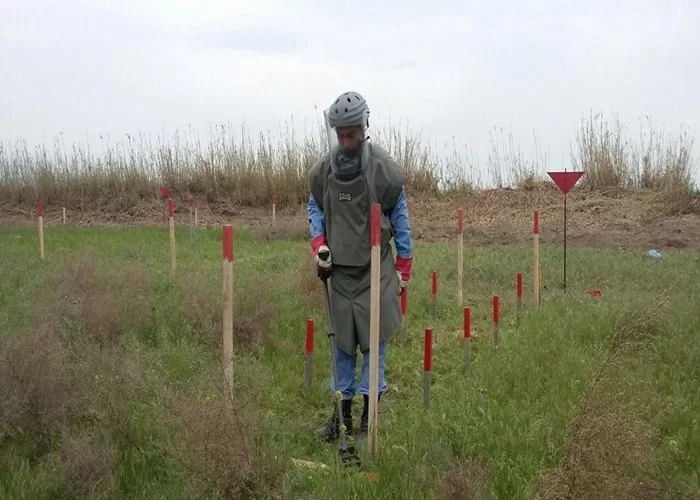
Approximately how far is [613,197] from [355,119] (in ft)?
54.6

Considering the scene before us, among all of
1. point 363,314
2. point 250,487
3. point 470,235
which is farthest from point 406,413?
point 470,235

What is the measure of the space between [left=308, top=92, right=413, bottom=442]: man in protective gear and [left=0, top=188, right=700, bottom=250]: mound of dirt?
10867 mm

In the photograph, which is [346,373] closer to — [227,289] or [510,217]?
[227,289]

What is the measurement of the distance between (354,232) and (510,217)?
50.0ft

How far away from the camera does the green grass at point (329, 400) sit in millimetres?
3490

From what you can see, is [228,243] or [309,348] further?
[309,348]

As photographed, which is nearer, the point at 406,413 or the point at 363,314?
the point at 363,314

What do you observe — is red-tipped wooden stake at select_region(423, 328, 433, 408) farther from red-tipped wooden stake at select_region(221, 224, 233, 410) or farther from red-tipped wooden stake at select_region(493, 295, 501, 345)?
red-tipped wooden stake at select_region(493, 295, 501, 345)

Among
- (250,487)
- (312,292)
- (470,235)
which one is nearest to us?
(250,487)

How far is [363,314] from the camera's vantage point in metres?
4.41

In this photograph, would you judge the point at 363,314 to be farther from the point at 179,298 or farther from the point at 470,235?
the point at 470,235

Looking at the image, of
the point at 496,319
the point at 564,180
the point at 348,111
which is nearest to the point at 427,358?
the point at 348,111

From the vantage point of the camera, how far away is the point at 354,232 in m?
4.38

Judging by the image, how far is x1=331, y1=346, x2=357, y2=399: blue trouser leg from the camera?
15.0 feet
